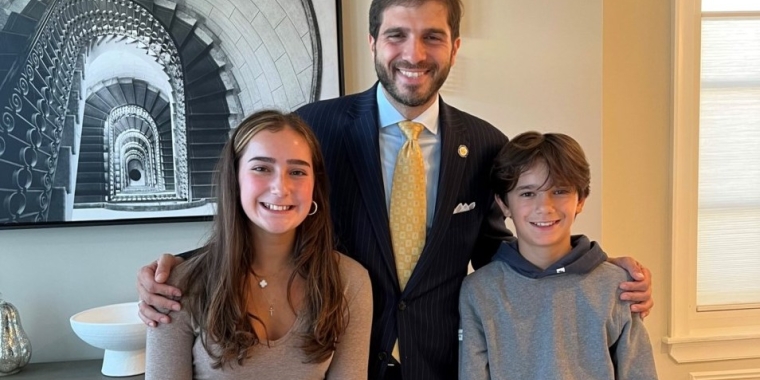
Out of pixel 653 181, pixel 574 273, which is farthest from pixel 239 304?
pixel 653 181

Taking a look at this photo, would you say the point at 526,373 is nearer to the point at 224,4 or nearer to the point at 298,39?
the point at 298,39

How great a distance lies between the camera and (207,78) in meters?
2.11

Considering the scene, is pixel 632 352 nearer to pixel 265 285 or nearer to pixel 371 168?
pixel 371 168

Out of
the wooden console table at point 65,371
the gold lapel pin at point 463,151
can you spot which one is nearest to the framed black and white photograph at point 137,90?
the wooden console table at point 65,371

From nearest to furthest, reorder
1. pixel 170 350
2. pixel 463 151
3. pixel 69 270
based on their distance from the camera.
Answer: pixel 170 350
pixel 463 151
pixel 69 270

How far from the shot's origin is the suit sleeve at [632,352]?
136 centimetres

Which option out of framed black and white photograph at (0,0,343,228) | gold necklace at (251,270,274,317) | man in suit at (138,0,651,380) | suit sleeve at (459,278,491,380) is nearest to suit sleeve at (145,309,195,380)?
gold necklace at (251,270,274,317)

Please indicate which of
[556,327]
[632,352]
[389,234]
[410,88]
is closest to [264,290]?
[389,234]

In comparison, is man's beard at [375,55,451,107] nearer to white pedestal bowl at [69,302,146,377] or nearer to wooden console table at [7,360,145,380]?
white pedestal bowl at [69,302,146,377]

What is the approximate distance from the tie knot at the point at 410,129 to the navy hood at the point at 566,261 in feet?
1.28

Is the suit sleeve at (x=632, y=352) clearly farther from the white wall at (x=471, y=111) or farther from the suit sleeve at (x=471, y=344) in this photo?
the white wall at (x=471, y=111)

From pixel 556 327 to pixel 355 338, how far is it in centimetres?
50

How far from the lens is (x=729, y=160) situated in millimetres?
2514

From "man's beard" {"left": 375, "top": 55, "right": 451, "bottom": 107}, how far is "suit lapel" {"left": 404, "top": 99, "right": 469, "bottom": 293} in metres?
0.13
